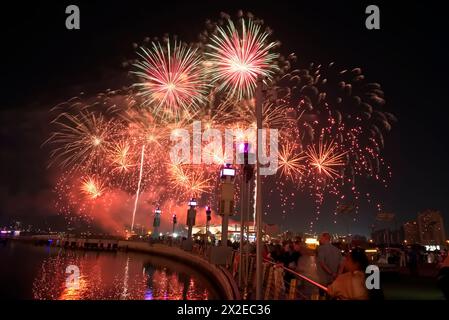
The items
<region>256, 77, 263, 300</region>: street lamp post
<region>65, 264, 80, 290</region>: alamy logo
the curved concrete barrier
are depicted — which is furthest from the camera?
<region>65, 264, 80, 290</region>: alamy logo

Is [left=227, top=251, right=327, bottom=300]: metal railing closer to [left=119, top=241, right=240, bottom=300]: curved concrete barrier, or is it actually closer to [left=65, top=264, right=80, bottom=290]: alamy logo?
[left=119, top=241, right=240, bottom=300]: curved concrete barrier

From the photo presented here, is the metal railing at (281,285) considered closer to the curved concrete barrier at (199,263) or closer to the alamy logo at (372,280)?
the curved concrete barrier at (199,263)

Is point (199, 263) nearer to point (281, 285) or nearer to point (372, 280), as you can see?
point (281, 285)

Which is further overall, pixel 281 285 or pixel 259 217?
pixel 259 217

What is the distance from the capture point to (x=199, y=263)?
118 feet

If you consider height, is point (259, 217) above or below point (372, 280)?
above

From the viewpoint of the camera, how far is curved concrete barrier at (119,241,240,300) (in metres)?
17.5

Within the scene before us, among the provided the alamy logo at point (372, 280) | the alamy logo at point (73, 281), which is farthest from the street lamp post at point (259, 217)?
the alamy logo at point (73, 281)

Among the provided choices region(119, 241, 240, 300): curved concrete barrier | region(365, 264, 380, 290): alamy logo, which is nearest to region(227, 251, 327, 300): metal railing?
region(119, 241, 240, 300): curved concrete barrier

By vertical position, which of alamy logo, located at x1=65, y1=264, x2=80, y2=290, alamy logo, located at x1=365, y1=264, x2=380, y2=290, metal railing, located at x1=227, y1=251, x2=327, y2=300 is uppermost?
alamy logo, located at x1=365, y1=264, x2=380, y2=290

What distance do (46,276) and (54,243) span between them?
85.2m

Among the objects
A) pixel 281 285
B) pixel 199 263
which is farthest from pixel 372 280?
pixel 199 263
